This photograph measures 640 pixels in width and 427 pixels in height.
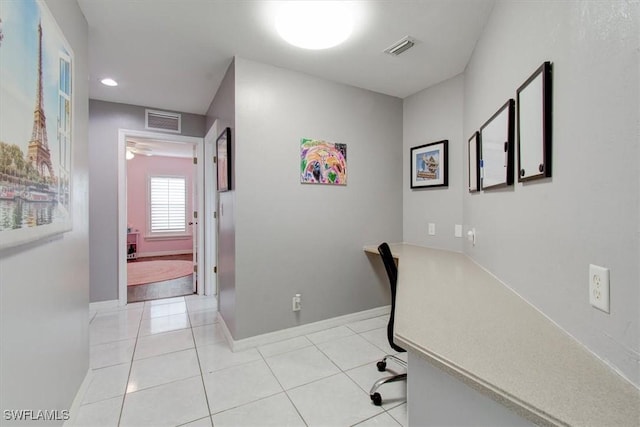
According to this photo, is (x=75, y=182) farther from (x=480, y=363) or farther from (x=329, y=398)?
(x=480, y=363)

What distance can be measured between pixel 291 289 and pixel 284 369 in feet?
2.26

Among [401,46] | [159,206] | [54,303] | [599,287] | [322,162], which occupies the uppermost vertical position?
[401,46]

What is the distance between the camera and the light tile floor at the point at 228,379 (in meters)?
1.64

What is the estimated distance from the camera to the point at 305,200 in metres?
2.69

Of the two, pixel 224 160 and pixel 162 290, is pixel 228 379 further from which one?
pixel 162 290

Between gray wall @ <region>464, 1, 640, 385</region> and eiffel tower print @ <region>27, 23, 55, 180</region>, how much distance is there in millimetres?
1850

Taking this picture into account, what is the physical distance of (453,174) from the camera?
9.11 feet

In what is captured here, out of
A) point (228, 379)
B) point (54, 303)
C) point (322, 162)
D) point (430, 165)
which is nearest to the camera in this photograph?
point (54, 303)

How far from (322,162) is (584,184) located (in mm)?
2093

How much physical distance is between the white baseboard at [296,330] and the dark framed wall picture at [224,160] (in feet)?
4.37

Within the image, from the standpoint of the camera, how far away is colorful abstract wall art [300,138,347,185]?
8.76 ft

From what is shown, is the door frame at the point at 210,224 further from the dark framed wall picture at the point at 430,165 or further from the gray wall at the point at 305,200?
the dark framed wall picture at the point at 430,165

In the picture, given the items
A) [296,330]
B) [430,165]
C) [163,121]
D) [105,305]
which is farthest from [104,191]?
[430,165]

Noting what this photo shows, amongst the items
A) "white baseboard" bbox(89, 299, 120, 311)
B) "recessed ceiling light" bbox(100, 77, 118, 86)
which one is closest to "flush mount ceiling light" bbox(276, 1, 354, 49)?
"recessed ceiling light" bbox(100, 77, 118, 86)
